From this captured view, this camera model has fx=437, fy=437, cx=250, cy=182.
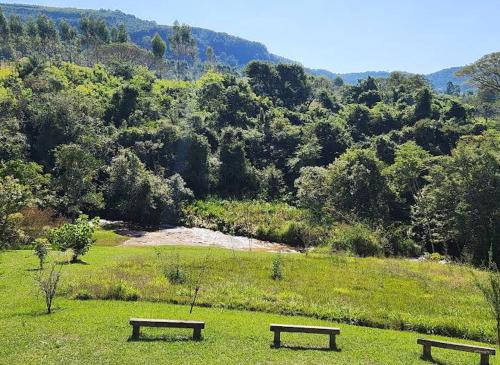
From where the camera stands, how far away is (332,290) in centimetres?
2202

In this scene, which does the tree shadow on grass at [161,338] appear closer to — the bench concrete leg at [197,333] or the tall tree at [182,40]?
the bench concrete leg at [197,333]

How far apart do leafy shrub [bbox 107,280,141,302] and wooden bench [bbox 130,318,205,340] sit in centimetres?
552

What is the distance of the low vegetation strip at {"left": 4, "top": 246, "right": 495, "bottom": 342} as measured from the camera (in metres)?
18.3

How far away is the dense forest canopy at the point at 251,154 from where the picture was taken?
129 feet

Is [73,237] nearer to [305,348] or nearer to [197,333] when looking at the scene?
[197,333]

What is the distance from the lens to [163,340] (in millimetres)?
13633

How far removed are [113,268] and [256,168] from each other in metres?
42.0

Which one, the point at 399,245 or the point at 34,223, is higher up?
the point at 34,223

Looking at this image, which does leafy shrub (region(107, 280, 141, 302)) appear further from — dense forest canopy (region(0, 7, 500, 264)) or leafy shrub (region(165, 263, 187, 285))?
dense forest canopy (region(0, 7, 500, 264))

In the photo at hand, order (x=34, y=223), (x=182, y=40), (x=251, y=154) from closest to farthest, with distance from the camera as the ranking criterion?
1. (x=34, y=223)
2. (x=251, y=154)
3. (x=182, y=40)

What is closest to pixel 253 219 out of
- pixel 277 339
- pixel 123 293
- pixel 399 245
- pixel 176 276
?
pixel 399 245

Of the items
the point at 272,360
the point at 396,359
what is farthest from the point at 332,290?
the point at 272,360

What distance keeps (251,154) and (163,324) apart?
5393 centimetres

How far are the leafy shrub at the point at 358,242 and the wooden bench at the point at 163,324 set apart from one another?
987 inches
